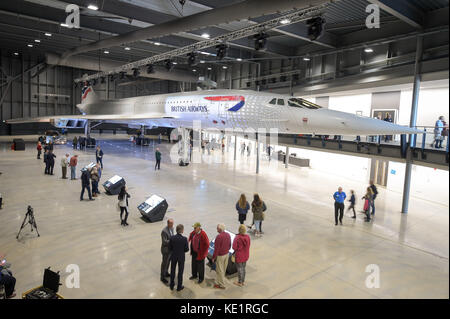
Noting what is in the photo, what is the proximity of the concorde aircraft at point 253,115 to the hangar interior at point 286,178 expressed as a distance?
1.21 m

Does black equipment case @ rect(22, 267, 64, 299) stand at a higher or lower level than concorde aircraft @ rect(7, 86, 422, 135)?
lower

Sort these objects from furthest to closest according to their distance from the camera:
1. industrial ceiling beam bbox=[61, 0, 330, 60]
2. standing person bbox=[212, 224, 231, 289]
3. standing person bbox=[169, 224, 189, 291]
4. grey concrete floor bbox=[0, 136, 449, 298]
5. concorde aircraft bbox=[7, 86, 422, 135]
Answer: concorde aircraft bbox=[7, 86, 422, 135] → industrial ceiling beam bbox=[61, 0, 330, 60] → standing person bbox=[212, 224, 231, 289] → standing person bbox=[169, 224, 189, 291] → grey concrete floor bbox=[0, 136, 449, 298]

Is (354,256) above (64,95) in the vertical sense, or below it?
below

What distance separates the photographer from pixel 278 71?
83.9 ft

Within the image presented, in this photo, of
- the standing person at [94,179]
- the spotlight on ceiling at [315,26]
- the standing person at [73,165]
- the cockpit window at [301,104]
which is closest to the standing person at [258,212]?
the cockpit window at [301,104]

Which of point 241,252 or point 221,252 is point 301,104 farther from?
point 221,252

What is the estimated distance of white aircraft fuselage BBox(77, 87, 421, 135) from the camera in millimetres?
10598

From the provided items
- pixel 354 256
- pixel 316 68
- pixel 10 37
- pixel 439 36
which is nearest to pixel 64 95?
pixel 10 37

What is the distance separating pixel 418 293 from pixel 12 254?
28.2 feet

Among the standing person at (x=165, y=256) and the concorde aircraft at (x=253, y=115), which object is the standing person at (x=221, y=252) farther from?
the concorde aircraft at (x=253, y=115)

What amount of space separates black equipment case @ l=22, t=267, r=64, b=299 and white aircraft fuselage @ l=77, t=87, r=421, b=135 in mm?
7945

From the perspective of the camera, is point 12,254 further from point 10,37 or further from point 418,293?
point 10,37

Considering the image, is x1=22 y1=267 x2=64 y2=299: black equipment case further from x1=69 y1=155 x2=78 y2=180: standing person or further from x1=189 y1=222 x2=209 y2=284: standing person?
x1=69 y1=155 x2=78 y2=180: standing person

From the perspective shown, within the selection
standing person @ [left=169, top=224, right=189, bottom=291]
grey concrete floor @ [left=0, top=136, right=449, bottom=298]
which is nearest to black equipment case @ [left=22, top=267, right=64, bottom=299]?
grey concrete floor @ [left=0, top=136, right=449, bottom=298]
